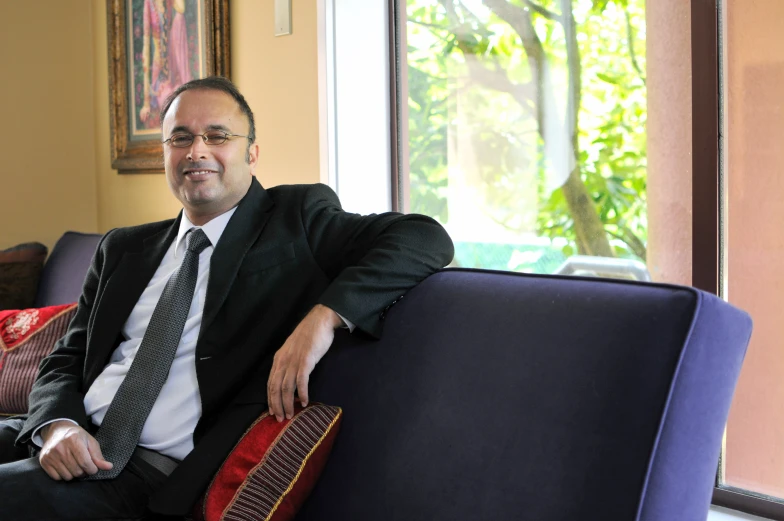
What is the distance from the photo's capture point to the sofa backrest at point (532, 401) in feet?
3.95

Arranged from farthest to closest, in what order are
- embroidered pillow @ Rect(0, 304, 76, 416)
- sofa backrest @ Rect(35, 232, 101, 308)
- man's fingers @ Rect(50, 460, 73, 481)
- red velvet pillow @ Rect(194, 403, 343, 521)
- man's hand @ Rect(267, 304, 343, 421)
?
sofa backrest @ Rect(35, 232, 101, 308) < embroidered pillow @ Rect(0, 304, 76, 416) < man's fingers @ Rect(50, 460, 73, 481) < man's hand @ Rect(267, 304, 343, 421) < red velvet pillow @ Rect(194, 403, 343, 521)

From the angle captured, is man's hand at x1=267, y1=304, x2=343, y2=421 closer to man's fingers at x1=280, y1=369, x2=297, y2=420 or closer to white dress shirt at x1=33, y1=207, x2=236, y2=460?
man's fingers at x1=280, y1=369, x2=297, y2=420

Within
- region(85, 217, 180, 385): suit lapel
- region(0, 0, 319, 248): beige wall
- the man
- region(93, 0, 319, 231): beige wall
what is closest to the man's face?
the man

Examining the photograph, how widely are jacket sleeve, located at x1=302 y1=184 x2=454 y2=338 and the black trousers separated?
1.83ft

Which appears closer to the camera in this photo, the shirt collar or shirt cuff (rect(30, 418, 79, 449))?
shirt cuff (rect(30, 418, 79, 449))

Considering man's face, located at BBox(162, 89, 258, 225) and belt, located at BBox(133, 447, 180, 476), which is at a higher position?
man's face, located at BBox(162, 89, 258, 225)

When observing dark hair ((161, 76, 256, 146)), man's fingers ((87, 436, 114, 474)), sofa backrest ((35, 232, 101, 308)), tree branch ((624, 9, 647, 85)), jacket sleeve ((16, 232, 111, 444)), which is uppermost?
tree branch ((624, 9, 647, 85))

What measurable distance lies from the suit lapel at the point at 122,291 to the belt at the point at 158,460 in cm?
27

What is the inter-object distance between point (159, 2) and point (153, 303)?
76.7 inches

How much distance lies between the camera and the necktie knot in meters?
1.95

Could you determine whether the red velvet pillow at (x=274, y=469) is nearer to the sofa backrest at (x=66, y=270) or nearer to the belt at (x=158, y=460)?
the belt at (x=158, y=460)

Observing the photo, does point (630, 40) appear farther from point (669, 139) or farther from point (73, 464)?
point (73, 464)

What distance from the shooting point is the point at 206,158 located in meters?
1.98

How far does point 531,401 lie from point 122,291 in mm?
1110
